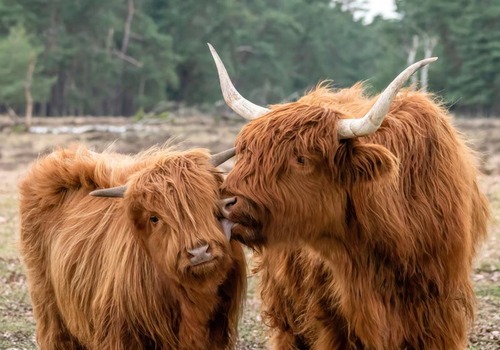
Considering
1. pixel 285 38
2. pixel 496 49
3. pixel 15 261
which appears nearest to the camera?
pixel 15 261

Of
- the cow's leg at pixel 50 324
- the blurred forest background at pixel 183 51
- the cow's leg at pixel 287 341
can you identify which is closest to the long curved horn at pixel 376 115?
the cow's leg at pixel 287 341

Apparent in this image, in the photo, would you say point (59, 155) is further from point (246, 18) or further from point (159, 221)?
point (246, 18)

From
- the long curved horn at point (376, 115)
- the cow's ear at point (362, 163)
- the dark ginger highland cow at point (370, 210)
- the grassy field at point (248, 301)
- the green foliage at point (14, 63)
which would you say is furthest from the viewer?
the green foliage at point (14, 63)

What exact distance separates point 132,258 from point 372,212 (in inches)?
52.6

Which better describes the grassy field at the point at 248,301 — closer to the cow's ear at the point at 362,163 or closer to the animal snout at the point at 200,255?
the animal snout at the point at 200,255

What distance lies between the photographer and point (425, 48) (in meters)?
60.8

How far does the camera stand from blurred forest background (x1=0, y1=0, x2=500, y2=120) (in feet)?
181

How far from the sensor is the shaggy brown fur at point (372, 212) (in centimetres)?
455

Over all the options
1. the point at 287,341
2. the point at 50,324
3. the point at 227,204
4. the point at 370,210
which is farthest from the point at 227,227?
the point at 50,324

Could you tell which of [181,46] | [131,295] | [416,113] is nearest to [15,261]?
[131,295]

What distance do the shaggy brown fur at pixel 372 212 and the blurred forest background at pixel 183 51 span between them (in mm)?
44470

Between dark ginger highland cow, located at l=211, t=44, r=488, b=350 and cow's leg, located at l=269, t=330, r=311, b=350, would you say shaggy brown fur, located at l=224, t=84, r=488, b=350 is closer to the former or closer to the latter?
dark ginger highland cow, located at l=211, t=44, r=488, b=350

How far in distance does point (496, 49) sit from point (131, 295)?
2132 inches

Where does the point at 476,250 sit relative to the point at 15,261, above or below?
above
